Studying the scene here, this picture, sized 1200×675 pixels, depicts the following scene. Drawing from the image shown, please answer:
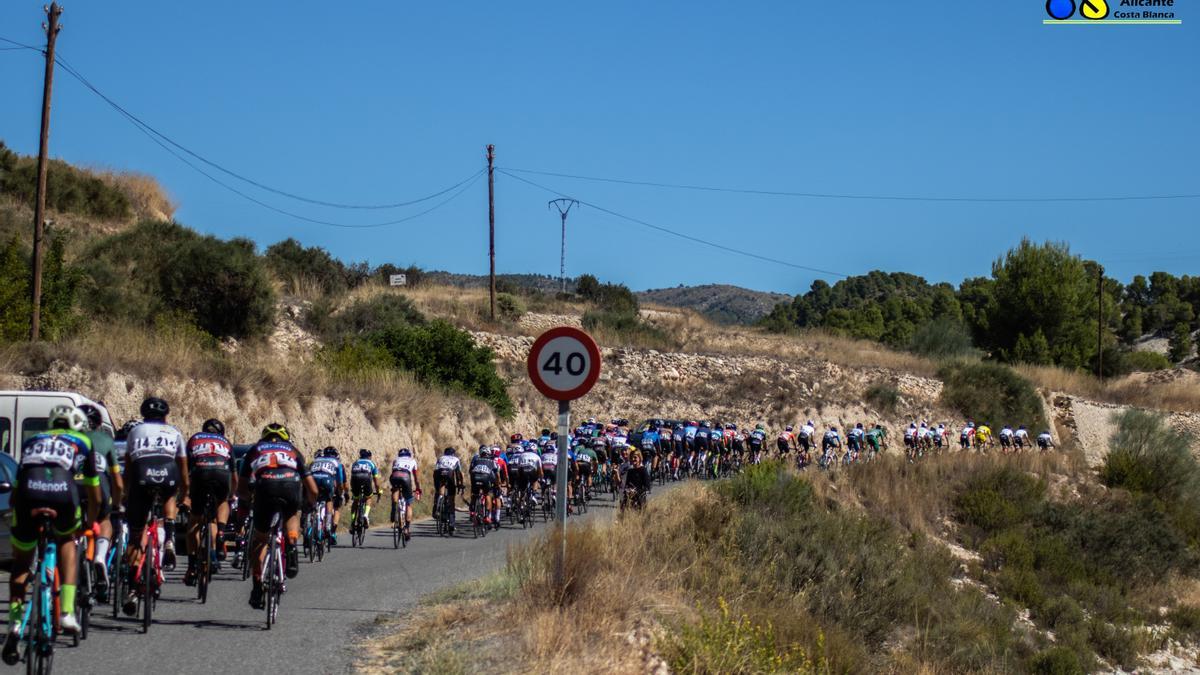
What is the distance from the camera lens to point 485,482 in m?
22.6

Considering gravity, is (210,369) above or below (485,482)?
above

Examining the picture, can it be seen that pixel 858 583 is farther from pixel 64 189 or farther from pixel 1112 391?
pixel 1112 391

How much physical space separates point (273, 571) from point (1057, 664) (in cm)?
1563

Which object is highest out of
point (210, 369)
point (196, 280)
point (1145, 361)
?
point (1145, 361)

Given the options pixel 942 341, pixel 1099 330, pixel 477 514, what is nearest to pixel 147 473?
pixel 477 514

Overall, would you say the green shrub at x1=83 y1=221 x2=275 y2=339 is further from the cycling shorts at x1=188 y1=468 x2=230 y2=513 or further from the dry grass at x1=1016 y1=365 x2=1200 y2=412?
the dry grass at x1=1016 y1=365 x2=1200 y2=412

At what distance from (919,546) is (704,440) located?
9914mm

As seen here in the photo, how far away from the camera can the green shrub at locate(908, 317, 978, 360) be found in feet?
273

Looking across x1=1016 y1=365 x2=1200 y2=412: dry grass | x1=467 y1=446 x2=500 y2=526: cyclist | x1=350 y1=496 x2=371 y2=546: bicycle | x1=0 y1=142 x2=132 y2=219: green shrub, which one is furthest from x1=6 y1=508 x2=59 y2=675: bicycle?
x1=1016 y1=365 x2=1200 y2=412: dry grass

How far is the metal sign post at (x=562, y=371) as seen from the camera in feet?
35.2

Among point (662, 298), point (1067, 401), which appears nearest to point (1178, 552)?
point (1067, 401)

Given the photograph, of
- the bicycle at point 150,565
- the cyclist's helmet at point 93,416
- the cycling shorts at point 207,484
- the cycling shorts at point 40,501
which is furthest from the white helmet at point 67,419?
the cycling shorts at point 207,484

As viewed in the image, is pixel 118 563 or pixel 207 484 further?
pixel 207 484

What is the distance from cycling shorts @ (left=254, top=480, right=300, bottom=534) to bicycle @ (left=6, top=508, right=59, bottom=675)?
265 centimetres
